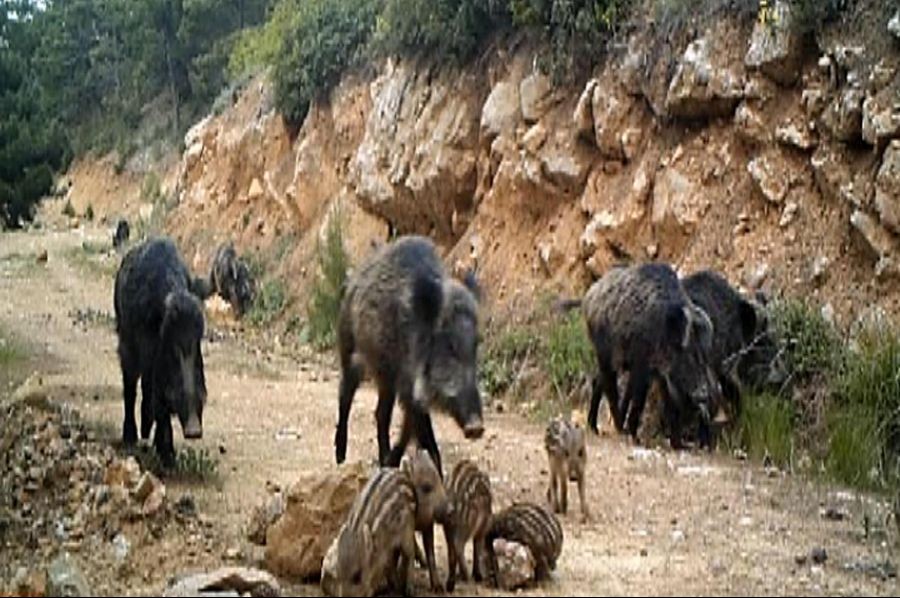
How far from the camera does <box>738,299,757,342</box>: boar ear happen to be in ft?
42.8

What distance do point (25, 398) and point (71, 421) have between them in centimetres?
90

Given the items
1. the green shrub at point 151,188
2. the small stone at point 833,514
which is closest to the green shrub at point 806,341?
the small stone at point 833,514

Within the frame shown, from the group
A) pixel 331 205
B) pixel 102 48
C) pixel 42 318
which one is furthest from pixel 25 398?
pixel 102 48

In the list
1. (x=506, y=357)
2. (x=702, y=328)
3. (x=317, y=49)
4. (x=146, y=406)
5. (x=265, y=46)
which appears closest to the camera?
(x=146, y=406)

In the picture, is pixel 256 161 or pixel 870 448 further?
pixel 256 161

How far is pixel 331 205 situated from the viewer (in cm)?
2477

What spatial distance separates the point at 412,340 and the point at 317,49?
18878 millimetres

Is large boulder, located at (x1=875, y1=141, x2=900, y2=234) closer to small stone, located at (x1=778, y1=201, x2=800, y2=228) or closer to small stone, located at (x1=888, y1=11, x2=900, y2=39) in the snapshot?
small stone, located at (x1=888, y1=11, x2=900, y2=39)

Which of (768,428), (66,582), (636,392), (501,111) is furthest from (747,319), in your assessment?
(66,582)

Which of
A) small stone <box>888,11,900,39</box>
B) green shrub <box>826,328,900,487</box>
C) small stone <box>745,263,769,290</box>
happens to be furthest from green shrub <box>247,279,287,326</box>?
green shrub <box>826,328,900,487</box>

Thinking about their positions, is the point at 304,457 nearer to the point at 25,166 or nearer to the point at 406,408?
the point at 406,408

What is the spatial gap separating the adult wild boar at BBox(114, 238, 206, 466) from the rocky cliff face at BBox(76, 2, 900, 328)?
624 cm

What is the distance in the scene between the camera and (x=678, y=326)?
1255 cm

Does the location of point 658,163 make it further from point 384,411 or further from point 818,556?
point 818,556
